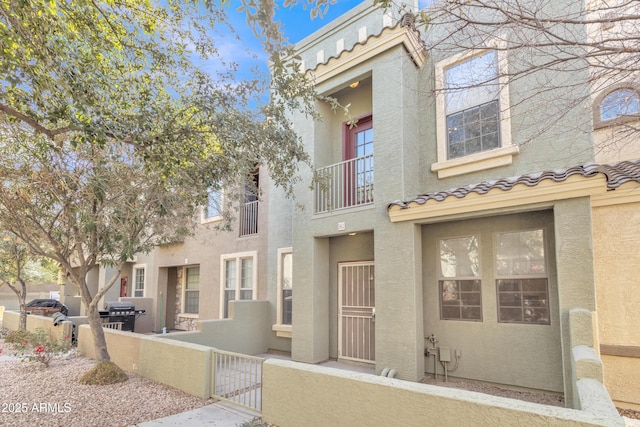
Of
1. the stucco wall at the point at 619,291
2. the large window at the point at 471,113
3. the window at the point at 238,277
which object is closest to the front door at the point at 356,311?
the window at the point at 238,277

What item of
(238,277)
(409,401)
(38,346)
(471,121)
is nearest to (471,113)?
(471,121)

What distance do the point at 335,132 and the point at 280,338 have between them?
5734 mm

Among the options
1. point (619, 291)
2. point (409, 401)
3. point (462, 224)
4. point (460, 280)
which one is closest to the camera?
point (409, 401)

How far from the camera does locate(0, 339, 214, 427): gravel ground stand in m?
5.41

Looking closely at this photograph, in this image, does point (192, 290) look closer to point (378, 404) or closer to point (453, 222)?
point (453, 222)

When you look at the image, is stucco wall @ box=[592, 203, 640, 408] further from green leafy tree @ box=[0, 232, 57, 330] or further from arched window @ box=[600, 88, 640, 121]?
green leafy tree @ box=[0, 232, 57, 330]

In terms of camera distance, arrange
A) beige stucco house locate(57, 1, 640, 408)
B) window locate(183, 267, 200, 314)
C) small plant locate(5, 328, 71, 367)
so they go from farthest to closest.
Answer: window locate(183, 267, 200, 314) < small plant locate(5, 328, 71, 367) < beige stucco house locate(57, 1, 640, 408)

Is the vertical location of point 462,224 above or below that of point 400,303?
above

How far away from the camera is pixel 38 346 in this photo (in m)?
8.77

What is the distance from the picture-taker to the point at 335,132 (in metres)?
9.75

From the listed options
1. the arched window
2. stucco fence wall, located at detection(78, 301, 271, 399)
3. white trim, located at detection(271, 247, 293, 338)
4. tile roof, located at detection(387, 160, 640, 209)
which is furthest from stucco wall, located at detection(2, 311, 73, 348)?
the arched window

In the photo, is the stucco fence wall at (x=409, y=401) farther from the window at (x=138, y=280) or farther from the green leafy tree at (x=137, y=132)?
the window at (x=138, y=280)

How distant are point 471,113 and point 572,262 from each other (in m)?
3.63

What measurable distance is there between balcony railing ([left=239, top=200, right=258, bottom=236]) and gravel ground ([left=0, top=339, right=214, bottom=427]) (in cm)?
536
